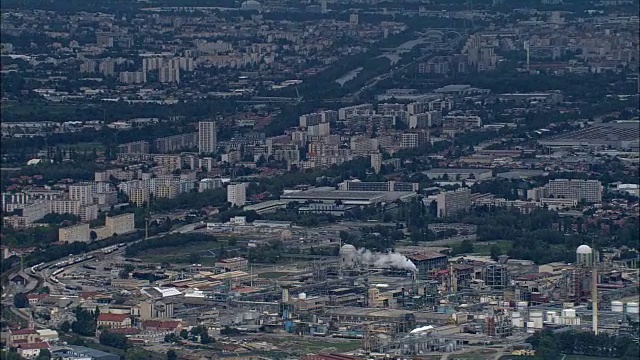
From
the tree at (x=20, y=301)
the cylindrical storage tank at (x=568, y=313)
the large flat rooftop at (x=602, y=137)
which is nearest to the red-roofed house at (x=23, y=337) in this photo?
the tree at (x=20, y=301)

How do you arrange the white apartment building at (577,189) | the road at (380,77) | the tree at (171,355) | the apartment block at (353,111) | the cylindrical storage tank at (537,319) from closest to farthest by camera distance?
Answer: the tree at (171,355), the cylindrical storage tank at (537,319), the white apartment building at (577,189), the apartment block at (353,111), the road at (380,77)

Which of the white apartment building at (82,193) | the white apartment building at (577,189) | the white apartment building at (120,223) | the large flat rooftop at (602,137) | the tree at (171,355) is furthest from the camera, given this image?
the large flat rooftop at (602,137)

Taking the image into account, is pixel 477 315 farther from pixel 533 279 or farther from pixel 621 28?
pixel 621 28

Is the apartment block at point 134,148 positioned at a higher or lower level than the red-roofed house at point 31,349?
lower

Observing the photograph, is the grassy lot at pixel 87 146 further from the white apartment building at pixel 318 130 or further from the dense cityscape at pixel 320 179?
the white apartment building at pixel 318 130

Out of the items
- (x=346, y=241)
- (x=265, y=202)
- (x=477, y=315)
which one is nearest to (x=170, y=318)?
(x=477, y=315)

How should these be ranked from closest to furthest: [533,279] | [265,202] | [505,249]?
[533,279] < [505,249] < [265,202]

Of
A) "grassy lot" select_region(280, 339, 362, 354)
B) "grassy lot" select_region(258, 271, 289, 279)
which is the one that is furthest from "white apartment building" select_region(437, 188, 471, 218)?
"grassy lot" select_region(280, 339, 362, 354)
